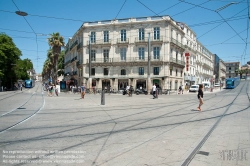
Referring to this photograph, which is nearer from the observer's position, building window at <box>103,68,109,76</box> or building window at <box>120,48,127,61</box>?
building window at <box>120,48,127,61</box>

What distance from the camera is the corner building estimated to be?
34062 millimetres

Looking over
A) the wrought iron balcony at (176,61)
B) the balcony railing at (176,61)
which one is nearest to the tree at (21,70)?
the wrought iron balcony at (176,61)

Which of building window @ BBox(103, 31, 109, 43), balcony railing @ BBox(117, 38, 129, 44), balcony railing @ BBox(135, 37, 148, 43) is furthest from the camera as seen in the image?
building window @ BBox(103, 31, 109, 43)

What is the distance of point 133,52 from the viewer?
35375mm

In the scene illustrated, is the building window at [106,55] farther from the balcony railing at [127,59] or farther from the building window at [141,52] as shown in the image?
the building window at [141,52]

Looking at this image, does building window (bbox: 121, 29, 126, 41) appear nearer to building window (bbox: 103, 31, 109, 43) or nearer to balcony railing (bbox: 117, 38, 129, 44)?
balcony railing (bbox: 117, 38, 129, 44)

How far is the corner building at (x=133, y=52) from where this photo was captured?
112ft

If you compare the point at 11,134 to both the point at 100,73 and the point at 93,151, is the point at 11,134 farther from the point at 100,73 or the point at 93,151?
the point at 100,73

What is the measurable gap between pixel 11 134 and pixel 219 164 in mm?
5861

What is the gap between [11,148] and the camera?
14.8 ft

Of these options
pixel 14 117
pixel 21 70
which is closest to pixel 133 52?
pixel 14 117

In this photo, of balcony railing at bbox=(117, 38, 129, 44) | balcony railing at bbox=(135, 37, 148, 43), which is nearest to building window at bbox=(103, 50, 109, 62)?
balcony railing at bbox=(117, 38, 129, 44)

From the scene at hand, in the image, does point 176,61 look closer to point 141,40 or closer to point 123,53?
point 141,40

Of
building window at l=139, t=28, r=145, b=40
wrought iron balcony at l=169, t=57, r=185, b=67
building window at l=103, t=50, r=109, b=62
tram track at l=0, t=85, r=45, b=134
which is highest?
building window at l=139, t=28, r=145, b=40
